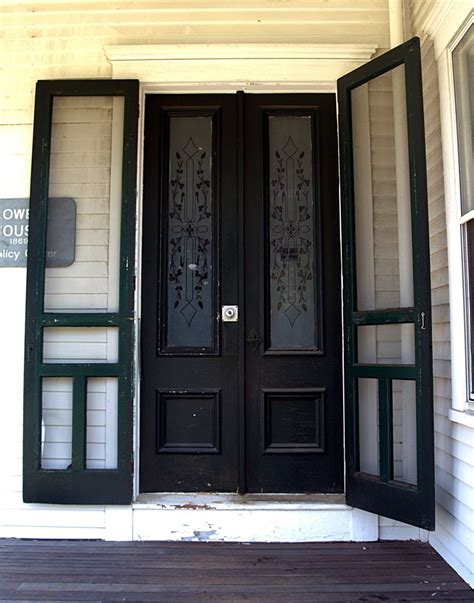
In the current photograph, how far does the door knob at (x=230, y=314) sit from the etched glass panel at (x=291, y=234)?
0.19 meters

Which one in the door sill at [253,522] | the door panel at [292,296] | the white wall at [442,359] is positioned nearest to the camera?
the white wall at [442,359]

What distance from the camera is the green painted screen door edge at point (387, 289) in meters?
2.31

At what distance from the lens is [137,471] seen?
269cm

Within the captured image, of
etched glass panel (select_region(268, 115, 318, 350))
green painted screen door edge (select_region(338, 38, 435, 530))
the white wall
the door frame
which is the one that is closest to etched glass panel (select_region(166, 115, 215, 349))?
the door frame

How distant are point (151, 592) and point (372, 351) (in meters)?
1.51

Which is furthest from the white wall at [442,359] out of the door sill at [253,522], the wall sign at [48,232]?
the wall sign at [48,232]

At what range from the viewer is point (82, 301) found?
2.74 m

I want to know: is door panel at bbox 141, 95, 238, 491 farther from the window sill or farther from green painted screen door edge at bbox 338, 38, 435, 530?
the window sill

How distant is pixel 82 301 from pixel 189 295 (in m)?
0.57

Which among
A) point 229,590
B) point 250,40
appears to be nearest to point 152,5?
point 250,40

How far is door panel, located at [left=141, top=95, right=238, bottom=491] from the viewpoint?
9.00 ft

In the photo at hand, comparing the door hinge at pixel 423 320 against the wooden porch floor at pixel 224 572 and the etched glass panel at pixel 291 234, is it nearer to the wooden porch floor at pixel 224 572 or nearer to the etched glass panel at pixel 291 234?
the etched glass panel at pixel 291 234

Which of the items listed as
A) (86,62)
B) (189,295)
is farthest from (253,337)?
(86,62)

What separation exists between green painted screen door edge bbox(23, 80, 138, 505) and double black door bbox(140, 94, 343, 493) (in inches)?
6.3
